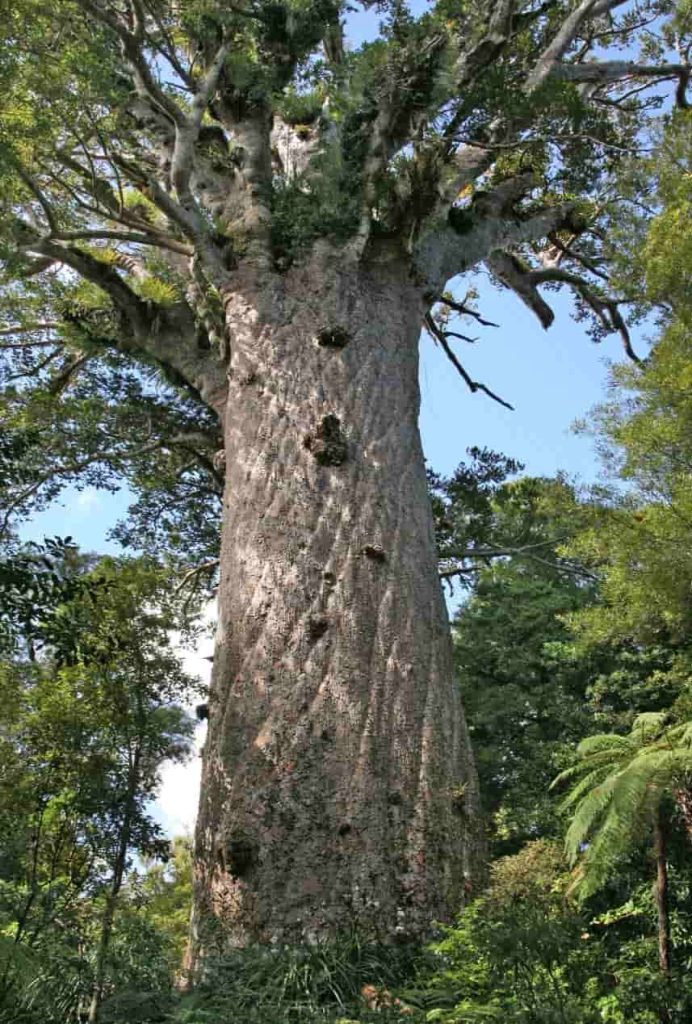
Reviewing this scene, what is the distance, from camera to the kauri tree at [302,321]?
4.26 meters

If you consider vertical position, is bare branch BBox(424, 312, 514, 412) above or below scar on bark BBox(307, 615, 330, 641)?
above

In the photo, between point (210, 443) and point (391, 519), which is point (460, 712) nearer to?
point (391, 519)

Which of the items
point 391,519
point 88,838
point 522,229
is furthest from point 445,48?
point 88,838

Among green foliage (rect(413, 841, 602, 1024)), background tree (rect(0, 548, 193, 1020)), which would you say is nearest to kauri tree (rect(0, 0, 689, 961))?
green foliage (rect(413, 841, 602, 1024))

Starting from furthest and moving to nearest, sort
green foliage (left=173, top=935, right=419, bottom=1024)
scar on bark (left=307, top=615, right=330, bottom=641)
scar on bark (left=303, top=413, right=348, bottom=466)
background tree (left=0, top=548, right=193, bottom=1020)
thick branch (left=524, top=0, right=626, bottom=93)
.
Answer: thick branch (left=524, top=0, right=626, bottom=93) → background tree (left=0, top=548, right=193, bottom=1020) → scar on bark (left=303, top=413, right=348, bottom=466) → scar on bark (left=307, top=615, right=330, bottom=641) → green foliage (left=173, top=935, right=419, bottom=1024)

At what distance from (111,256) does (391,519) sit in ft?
17.0

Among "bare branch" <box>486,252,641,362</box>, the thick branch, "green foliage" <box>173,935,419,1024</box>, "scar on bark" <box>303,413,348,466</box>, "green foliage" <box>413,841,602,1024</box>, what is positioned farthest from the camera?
"bare branch" <box>486,252,641,362</box>

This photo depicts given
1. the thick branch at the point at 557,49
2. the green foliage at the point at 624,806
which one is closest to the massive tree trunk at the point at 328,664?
the green foliage at the point at 624,806

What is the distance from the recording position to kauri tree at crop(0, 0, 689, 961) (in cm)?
426

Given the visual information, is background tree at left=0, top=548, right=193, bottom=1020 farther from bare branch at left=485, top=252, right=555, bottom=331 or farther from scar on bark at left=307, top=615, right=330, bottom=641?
bare branch at left=485, top=252, right=555, bottom=331

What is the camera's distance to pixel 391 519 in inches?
210

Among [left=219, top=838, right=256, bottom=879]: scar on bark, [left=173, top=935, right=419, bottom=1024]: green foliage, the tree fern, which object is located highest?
the tree fern

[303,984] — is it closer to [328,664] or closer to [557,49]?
[328,664]

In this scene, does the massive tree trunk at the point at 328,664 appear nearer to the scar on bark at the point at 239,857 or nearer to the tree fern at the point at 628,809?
Result: the scar on bark at the point at 239,857
